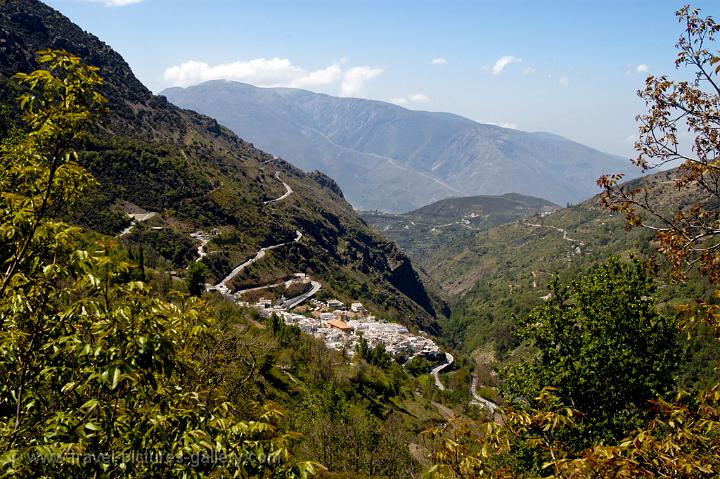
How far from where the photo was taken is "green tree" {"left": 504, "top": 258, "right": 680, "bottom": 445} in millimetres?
15289

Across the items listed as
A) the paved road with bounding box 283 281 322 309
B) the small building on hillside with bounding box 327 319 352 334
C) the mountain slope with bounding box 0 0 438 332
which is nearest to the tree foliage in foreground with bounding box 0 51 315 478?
the small building on hillside with bounding box 327 319 352 334

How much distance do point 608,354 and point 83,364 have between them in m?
15.9

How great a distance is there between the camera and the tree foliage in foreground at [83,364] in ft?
15.2

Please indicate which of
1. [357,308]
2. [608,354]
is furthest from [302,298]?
[608,354]

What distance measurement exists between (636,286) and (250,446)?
16.5 meters

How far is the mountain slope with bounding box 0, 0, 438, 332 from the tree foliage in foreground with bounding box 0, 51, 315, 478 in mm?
93728

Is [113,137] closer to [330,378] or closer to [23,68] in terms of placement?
[23,68]

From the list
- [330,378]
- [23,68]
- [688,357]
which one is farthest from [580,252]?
[23,68]

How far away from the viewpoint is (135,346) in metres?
4.72

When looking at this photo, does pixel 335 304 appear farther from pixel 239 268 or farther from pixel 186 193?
pixel 186 193

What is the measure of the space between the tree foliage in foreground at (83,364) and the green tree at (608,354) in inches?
489

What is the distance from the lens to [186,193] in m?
122

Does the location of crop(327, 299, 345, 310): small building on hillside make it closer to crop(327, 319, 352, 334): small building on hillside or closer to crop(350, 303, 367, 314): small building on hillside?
crop(350, 303, 367, 314): small building on hillside

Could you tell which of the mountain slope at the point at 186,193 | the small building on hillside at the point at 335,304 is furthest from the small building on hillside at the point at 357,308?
the mountain slope at the point at 186,193
